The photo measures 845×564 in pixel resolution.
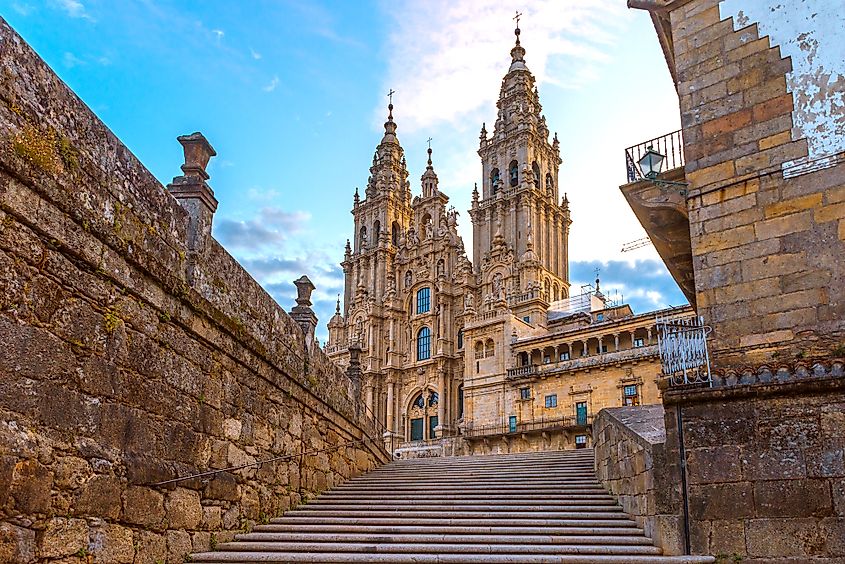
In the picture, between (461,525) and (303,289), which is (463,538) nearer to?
(461,525)

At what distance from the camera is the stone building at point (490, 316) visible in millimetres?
33719

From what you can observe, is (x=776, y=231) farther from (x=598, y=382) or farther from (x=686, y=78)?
(x=598, y=382)

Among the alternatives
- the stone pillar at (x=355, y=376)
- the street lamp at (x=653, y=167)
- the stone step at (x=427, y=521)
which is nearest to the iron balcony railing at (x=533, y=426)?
the stone pillar at (x=355, y=376)

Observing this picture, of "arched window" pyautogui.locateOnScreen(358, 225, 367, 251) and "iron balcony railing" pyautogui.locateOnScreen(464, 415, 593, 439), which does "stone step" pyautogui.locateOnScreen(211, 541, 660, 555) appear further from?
"arched window" pyautogui.locateOnScreen(358, 225, 367, 251)

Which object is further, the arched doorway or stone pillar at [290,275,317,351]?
the arched doorway

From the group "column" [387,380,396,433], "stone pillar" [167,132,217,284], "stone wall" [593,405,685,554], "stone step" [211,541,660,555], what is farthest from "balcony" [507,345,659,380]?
"stone pillar" [167,132,217,284]

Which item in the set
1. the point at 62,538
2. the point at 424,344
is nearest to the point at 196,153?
the point at 62,538

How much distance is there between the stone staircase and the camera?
701cm

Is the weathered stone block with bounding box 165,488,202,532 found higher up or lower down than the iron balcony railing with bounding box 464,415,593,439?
lower down

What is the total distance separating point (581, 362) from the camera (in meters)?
33.7

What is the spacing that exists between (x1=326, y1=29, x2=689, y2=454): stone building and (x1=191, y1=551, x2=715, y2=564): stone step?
25.2 metres

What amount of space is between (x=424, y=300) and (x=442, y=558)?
41558 mm

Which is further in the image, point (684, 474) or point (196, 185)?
point (196, 185)

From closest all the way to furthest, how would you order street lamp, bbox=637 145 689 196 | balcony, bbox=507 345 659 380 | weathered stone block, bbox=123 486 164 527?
1. weathered stone block, bbox=123 486 164 527
2. street lamp, bbox=637 145 689 196
3. balcony, bbox=507 345 659 380
